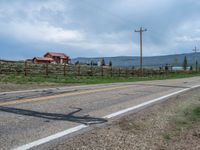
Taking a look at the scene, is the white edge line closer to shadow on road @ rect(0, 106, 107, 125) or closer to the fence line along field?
shadow on road @ rect(0, 106, 107, 125)

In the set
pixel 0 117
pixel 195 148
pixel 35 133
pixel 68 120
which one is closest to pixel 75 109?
pixel 68 120

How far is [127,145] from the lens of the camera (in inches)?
202

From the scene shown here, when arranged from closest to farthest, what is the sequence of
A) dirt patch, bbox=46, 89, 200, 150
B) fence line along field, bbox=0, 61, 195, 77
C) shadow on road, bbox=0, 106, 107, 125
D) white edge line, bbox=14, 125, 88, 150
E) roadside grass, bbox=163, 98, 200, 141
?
1. white edge line, bbox=14, 125, 88, 150
2. dirt patch, bbox=46, 89, 200, 150
3. roadside grass, bbox=163, 98, 200, 141
4. shadow on road, bbox=0, 106, 107, 125
5. fence line along field, bbox=0, 61, 195, 77

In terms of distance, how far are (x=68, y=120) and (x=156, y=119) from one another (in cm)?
217

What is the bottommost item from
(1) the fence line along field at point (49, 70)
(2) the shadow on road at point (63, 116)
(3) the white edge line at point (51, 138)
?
(3) the white edge line at point (51, 138)

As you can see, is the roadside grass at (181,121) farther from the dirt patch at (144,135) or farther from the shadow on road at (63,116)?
the shadow on road at (63,116)

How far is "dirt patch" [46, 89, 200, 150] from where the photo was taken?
5.12 metres

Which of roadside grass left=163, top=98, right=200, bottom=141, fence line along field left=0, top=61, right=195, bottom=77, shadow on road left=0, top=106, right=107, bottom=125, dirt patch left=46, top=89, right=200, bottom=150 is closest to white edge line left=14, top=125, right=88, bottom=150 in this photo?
dirt patch left=46, top=89, right=200, bottom=150

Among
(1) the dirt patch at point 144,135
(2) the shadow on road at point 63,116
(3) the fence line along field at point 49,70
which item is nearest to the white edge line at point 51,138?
(1) the dirt patch at point 144,135

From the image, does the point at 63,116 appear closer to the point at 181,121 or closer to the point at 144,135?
the point at 144,135

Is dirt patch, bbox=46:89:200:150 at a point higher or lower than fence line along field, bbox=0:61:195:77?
lower

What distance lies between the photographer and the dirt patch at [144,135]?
5121 mm

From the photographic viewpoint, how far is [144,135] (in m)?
5.91

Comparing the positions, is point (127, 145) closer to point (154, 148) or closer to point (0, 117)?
point (154, 148)
